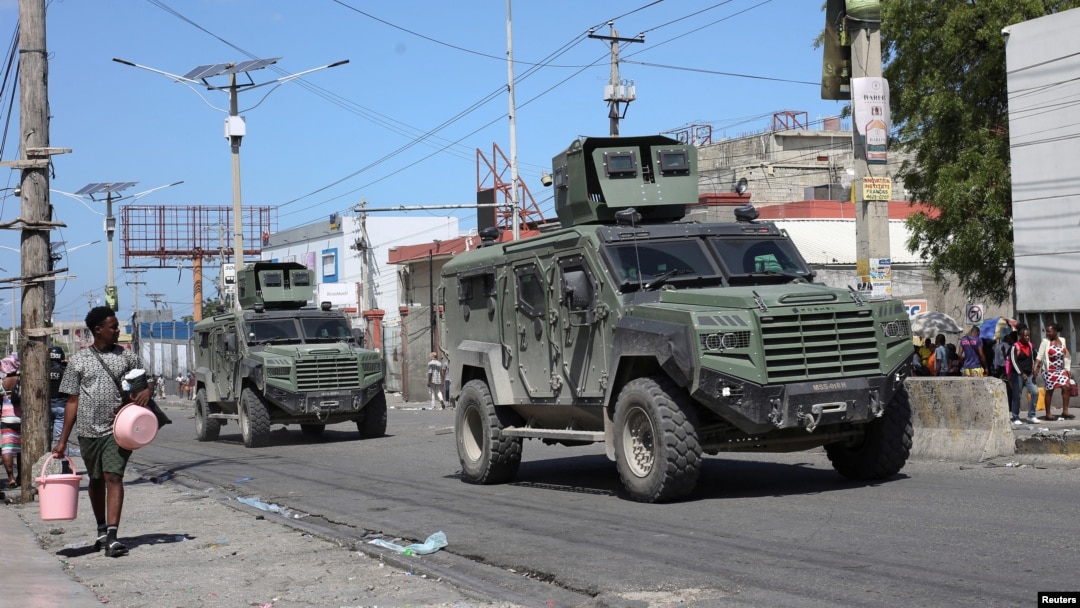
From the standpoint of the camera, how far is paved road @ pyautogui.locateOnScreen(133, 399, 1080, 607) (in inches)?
264

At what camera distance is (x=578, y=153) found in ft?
40.9

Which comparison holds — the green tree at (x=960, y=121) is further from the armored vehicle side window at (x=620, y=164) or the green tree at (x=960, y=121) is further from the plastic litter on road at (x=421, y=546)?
the plastic litter on road at (x=421, y=546)

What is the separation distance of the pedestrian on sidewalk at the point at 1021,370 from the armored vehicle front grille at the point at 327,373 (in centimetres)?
1102

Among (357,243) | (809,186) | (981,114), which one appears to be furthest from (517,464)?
(357,243)

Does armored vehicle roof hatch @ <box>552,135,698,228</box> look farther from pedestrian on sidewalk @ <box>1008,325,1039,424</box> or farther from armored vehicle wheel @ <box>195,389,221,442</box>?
armored vehicle wheel @ <box>195,389,221,442</box>

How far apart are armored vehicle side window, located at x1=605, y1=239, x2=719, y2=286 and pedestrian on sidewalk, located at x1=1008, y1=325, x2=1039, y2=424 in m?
10.6

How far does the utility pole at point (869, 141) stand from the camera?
53.5 feet

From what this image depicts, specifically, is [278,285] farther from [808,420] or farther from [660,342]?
[808,420]

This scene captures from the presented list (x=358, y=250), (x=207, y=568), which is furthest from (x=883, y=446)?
(x=358, y=250)

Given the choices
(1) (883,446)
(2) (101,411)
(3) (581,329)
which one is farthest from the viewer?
(3) (581,329)

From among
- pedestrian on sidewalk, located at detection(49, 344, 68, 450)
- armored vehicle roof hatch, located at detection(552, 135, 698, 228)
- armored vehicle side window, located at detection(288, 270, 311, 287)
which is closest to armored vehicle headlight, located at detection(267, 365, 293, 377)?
armored vehicle side window, located at detection(288, 270, 311, 287)

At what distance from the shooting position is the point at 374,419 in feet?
74.8

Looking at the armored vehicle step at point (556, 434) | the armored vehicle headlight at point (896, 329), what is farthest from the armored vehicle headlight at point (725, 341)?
the armored vehicle step at point (556, 434)

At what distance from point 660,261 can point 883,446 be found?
2549mm
